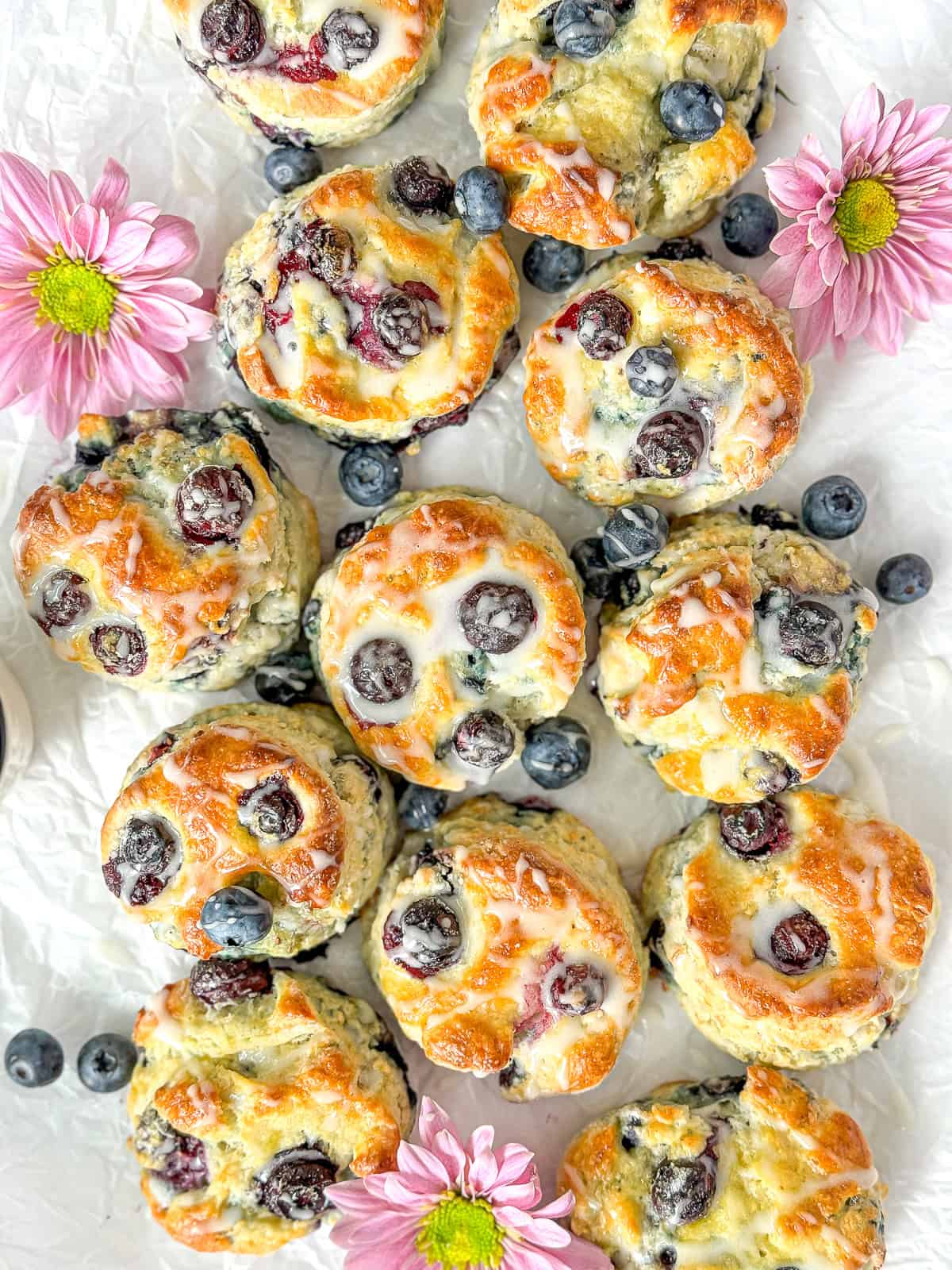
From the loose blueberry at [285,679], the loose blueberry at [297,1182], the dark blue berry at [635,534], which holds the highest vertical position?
the dark blue berry at [635,534]

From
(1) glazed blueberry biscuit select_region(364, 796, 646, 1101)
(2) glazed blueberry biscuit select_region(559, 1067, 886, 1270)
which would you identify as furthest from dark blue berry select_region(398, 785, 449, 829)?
(2) glazed blueberry biscuit select_region(559, 1067, 886, 1270)

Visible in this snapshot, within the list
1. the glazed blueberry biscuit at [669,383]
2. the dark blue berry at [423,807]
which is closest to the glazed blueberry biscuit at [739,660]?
the glazed blueberry biscuit at [669,383]

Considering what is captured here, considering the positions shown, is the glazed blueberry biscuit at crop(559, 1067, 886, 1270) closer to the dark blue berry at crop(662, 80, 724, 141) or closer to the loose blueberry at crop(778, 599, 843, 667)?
the loose blueberry at crop(778, 599, 843, 667)

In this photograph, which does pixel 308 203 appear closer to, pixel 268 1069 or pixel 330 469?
pixel 330 469

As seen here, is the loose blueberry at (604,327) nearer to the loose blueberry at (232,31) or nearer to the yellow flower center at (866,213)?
the yellow flower center at (866,213)

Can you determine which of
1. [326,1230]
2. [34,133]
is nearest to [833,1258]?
[326,1230]

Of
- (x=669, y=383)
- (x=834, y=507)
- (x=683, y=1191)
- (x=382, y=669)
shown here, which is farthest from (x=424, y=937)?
(x=834, y=507)

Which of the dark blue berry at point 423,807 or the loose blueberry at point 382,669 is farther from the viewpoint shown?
the dark blue berry at point 423,807
